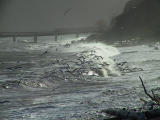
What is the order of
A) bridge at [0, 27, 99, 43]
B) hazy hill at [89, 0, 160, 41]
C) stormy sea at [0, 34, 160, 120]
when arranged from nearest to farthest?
stormy sea at [0, 34, 160, 120] → hazy hill at [89, 0, 160, 41] → bridge at [0, 27, 99, 43]

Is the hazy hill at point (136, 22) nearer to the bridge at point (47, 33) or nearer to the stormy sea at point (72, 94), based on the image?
the bridge at point (47, 33)

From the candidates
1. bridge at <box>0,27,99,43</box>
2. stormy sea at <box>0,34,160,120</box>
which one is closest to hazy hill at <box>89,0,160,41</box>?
bridge at <box>0,27,99,43</box>

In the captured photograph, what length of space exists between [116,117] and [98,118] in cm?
113

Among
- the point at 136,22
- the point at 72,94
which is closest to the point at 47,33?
the point at 136,22

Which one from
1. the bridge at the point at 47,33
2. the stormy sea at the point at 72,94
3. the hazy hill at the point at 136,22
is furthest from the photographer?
the bridge at the point at 47,33

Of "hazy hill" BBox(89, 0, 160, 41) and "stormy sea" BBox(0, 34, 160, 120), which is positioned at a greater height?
"hazy hill" BBox(89, 0, 160, 41)

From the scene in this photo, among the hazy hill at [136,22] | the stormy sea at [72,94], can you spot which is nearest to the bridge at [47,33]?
the hazy hill at [136,22]

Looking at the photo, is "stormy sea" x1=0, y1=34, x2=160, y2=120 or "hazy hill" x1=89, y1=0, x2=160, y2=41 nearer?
"stormy sea" x1=0, y1=34, x2=160, y2=120

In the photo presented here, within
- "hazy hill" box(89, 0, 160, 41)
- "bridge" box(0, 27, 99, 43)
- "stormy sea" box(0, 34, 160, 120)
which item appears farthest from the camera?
"bridge" box(0, 27, 99, 43)

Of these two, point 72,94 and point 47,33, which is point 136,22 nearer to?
point 47,33

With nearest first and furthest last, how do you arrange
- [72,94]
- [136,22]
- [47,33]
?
1. [72,94]
2. [136,22]
3. [47,33]

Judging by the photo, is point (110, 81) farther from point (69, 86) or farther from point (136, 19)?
point (136, 19)

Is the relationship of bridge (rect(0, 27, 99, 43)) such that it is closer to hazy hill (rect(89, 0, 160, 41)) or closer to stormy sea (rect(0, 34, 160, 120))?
hazy hill (rect(89, 0, 160, 41))

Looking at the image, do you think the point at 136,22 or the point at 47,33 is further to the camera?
the point at 47,33
